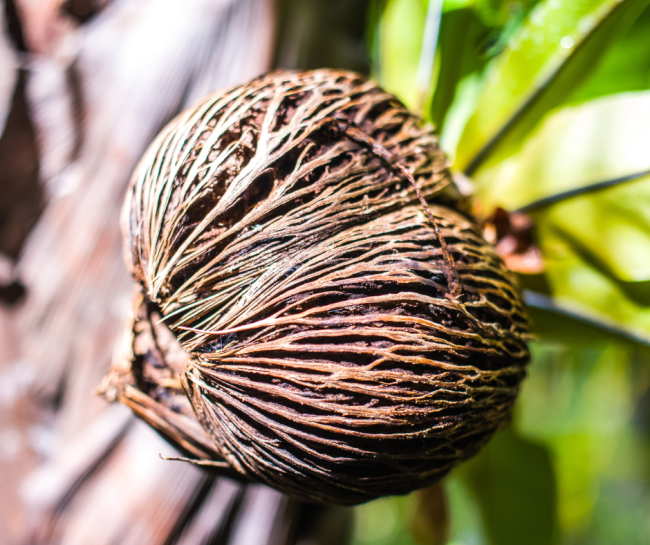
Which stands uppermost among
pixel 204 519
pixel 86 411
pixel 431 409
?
pixel 431 409

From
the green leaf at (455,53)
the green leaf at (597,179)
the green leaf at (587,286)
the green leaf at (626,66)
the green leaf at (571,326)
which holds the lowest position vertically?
the green leaf at (571,326)

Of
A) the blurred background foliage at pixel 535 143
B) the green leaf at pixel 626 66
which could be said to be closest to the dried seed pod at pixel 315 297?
the blurred background foliage at pixel 535 143

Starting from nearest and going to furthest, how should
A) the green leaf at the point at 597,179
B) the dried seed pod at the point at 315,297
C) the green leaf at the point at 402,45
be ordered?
the dried seed pod at the point at 315,297 < the green leaf at the point at 597,179 < the green leaf at the point at 402,45

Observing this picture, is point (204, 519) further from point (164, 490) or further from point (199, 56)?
point (199, 56)

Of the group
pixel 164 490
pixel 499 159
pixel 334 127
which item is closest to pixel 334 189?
pixel 334 127

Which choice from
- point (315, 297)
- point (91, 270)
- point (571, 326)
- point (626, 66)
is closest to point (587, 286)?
point (571, 326)

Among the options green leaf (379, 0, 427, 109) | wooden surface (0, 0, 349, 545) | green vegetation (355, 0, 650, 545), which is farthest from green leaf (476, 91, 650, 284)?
wooden surface (0, 0, 349, 545)

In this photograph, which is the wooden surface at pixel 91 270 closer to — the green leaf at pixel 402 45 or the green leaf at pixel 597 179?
the green leaf at pixel 402 45

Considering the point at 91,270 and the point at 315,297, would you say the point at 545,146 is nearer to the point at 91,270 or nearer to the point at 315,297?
the point at 315,297
